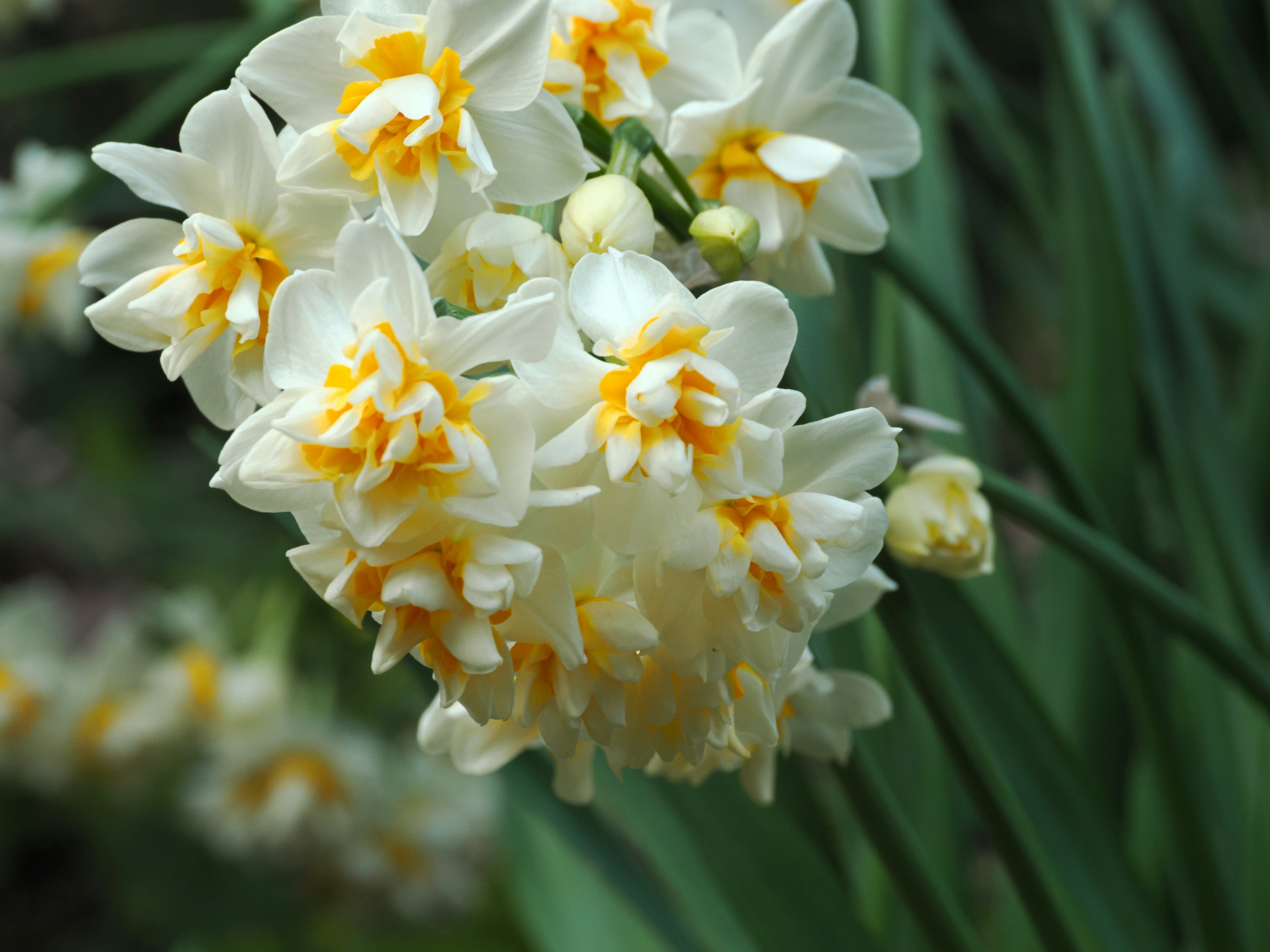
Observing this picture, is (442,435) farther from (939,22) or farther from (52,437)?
(52,437)

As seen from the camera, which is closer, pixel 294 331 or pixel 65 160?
pixel 294 331

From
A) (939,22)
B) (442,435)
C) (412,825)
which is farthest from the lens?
(412,825)

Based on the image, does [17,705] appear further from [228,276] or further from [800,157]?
[800,157]

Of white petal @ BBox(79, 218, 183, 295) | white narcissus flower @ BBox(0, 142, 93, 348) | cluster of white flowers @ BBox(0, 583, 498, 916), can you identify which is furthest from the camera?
cluster of white flowers @ BBox(0, 583, 498, 916)

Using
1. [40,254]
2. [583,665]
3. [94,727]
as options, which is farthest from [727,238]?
[94,727]

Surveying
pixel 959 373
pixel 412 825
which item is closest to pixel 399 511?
pixel 959 373

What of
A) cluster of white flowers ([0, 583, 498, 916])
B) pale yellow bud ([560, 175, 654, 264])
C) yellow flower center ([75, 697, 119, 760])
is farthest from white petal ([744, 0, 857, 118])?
yellow flower center ([75, 697, 119, 760])

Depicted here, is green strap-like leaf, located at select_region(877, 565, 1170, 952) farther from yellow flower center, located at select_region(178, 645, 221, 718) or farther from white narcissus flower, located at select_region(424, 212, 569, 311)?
yellow flower center, located at select_region(178, 645, 221, 718)
